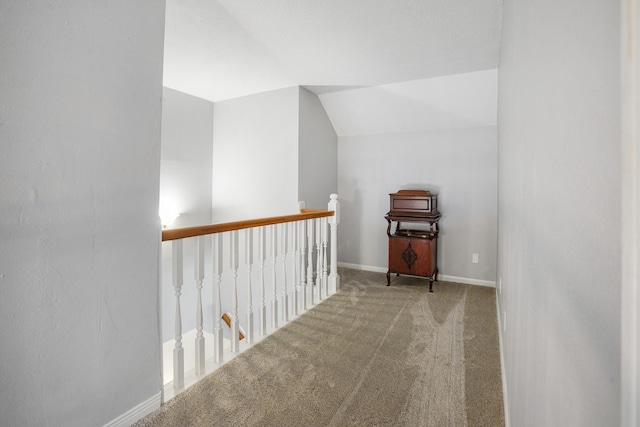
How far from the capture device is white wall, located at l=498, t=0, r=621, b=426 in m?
0.33

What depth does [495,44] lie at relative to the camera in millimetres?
2537

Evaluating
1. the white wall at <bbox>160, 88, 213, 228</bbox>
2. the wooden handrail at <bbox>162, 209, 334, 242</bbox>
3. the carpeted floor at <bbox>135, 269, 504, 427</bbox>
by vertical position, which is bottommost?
the carpeted floor at <bbox>135, 269, 504, 427</bbox>

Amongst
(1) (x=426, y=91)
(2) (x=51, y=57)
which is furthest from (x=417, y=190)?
(2) (x=51, y=57)

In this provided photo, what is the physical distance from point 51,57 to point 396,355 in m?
2.34

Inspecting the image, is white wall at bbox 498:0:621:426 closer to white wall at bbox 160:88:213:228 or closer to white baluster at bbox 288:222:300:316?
white baluster at bbox 288:222:300:316

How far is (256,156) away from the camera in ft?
12.7

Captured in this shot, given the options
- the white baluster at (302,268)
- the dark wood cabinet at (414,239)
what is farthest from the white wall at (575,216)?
the dark wood cabinet at (414,239)

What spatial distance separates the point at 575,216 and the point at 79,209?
5.17 feet

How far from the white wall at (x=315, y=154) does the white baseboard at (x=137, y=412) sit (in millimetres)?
2478

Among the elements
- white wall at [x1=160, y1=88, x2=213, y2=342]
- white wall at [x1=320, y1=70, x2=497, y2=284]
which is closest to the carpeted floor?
white wall at [x1=320, y1=70, x2=497, y2=284]

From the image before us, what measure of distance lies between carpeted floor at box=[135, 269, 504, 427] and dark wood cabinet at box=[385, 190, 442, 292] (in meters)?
0.75

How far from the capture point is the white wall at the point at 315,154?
12.0 ft

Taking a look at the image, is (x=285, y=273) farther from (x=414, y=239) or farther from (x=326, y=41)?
(x=326, y=41)

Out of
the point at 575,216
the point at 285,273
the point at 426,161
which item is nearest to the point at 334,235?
the point at 285,273
